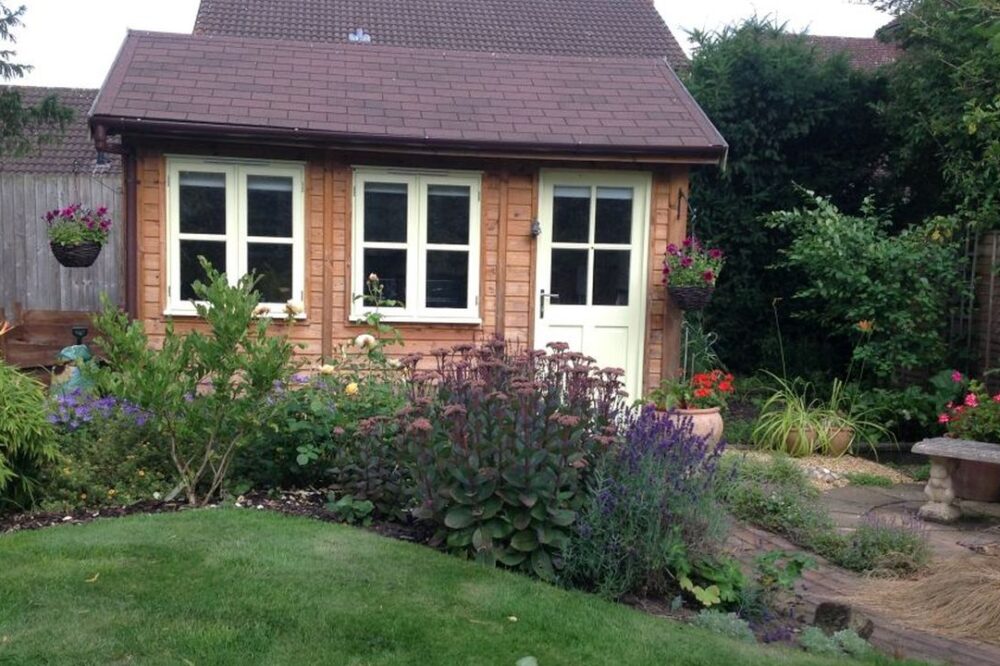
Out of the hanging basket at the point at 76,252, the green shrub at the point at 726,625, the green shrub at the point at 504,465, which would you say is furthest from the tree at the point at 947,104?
the hanging basket at the point at 76,252

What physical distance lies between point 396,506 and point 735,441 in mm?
4569

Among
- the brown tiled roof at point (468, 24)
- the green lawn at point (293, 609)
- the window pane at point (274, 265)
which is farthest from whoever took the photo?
the brown tiled roof at point (468, 24)

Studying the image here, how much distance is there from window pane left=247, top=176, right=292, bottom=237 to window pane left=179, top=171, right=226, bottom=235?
0.24m

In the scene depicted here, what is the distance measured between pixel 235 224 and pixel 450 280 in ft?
6.55

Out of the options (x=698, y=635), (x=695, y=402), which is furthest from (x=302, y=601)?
(x=695, y=402)

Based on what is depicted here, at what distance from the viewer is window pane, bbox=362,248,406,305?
855 centimetres

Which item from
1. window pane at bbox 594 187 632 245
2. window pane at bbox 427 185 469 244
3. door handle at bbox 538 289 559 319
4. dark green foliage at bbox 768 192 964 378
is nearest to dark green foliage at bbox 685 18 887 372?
dark green foliage at bbox 768 192 964 378

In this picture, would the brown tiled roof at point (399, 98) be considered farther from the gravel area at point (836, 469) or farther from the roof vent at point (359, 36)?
the roof vent at point (359, 36)

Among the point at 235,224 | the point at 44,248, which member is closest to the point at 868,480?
the point at 235,224

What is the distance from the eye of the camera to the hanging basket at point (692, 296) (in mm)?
8320

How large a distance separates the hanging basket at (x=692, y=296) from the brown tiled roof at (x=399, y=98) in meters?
1.21

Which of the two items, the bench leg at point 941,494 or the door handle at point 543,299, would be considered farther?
the door handle at point 543,299

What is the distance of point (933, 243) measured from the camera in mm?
9039

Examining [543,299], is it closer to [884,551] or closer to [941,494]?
[941,494]
